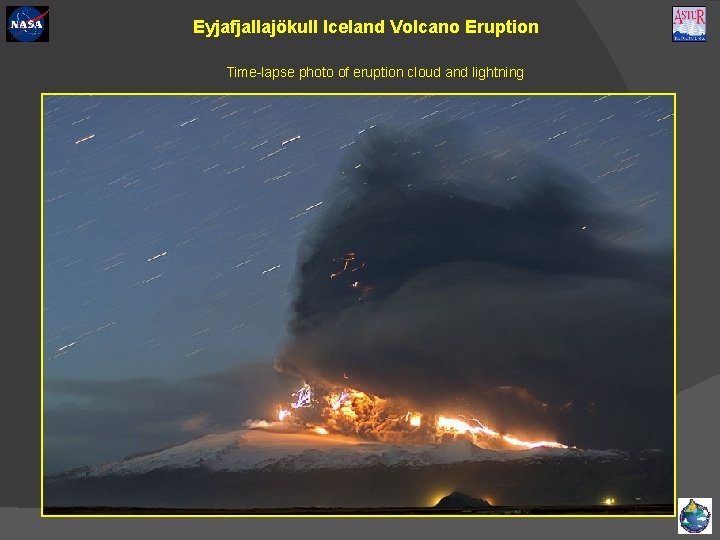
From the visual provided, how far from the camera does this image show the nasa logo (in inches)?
672

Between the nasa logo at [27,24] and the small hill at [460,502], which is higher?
the nasa logo at [27,24]

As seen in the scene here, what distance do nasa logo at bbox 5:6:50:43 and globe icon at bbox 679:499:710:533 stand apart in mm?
13177

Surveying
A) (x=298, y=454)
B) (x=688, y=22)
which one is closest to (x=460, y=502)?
(x=298, y=454)

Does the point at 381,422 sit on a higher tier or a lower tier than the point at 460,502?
higher

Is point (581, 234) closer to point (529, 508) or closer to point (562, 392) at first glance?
point (562, 392)

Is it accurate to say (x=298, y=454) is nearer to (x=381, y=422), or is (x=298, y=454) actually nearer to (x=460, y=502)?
(x=381, y=422)

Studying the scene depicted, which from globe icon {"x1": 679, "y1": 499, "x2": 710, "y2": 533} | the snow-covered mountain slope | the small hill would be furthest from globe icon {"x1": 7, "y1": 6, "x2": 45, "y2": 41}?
globe icon {"x1": 679, "y1": 499, "x2": 710, "y2": 533}

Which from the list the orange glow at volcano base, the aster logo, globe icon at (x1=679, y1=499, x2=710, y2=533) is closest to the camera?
globe icon at (x1=679, y1=499, x2=710, y2=533)

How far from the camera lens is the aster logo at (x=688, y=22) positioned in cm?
1709

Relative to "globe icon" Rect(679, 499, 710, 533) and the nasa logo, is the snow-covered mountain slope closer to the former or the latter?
"globe icon" Rect(679, 499, 710, 533)

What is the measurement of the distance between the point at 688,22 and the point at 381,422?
883 centimetres
